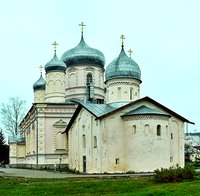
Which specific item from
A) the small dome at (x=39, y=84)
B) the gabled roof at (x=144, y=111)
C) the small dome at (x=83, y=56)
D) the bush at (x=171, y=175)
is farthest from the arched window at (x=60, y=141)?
the bush at (x=171, y=175)

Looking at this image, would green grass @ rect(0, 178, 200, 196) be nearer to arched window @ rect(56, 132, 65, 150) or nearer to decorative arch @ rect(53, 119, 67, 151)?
decorative arch @ rect(53, 119, 67, 151)

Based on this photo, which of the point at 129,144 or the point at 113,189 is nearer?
the point at 113,189

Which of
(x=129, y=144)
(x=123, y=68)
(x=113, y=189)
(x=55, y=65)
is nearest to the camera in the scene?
(x=113, y=189)

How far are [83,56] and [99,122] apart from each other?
52.6 feet

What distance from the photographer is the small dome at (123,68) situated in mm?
35906

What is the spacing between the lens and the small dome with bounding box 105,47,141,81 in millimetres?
35906

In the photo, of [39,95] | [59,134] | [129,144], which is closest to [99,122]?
[129,144]

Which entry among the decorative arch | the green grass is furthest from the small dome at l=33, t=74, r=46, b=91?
the green grass

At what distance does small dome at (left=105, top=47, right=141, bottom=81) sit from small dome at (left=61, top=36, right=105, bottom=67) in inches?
409

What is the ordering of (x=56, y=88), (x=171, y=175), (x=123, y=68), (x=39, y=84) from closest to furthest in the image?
(x=171, y=175) < (x=123, y=68) < (x=56, y=88) < (x=39, y=84)

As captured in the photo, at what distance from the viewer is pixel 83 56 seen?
47062 millimetres

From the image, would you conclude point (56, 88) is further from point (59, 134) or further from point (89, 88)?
point (59, 134)

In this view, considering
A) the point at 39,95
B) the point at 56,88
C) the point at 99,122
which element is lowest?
the point at 99,122

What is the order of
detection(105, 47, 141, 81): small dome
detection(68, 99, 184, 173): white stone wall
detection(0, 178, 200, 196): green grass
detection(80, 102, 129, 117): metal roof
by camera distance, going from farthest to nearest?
detection(105, 47, 141, 81): small dome → detection(80, 102, 129, 117): metal roof → detection(68, 99, 184, 173): white stone wall → detection(0, 178, 200, 196): green grass
